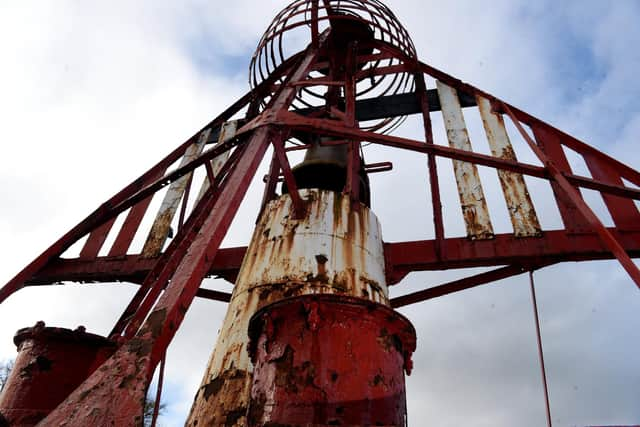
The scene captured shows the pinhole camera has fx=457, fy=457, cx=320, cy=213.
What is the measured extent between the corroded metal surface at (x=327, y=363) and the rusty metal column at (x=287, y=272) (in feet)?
2.54

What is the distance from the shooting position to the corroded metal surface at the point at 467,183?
646 centimetres

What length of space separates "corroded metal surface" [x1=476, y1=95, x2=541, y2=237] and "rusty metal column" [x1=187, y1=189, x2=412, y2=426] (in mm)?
2317

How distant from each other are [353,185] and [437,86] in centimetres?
381

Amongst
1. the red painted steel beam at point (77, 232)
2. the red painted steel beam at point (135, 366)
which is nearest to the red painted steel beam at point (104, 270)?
the red painted steel beam at point (77, 232)

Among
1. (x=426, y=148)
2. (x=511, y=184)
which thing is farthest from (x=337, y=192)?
(x=511, y=184)

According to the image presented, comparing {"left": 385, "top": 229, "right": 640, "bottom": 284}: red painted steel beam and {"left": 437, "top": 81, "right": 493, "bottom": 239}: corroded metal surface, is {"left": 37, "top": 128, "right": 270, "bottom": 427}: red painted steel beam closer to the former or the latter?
{"left": 385, "top": 229, "right": 640, "bottom": 284}: red painted steel beam

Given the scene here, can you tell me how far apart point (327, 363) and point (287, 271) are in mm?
1703

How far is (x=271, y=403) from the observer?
2.78 m

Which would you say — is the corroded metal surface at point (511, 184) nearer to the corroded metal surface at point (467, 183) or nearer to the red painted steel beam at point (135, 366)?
the corroded metal surface at point (467, 183)

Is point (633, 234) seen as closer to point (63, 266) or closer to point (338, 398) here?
point (338, 398)

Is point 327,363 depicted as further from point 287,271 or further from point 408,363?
point 287,271

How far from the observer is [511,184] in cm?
674

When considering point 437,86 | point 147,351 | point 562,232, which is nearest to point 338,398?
point 147,351

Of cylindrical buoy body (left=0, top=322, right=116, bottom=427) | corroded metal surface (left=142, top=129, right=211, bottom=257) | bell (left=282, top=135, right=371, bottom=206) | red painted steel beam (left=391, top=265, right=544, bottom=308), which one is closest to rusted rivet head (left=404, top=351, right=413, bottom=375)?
cylindrical buoy body (left=0, top=322, right=116, bottom=427)
